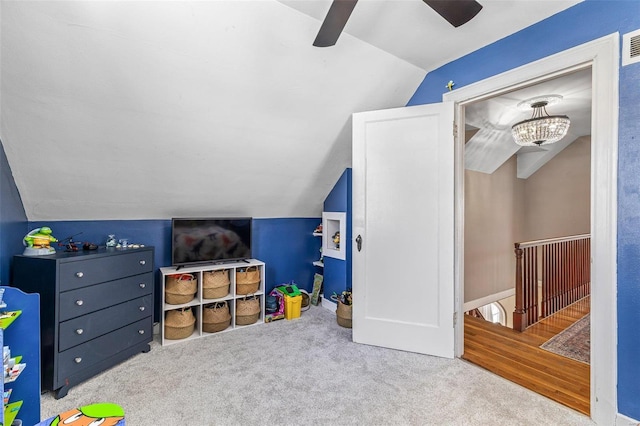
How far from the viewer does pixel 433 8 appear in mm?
1454

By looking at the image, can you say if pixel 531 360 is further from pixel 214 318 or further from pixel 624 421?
pixel 214 318

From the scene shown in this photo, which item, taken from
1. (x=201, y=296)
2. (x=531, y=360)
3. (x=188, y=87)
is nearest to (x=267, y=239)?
(x=201, y=296)

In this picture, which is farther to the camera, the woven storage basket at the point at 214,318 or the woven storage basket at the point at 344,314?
the woven storage basket at the point at 344,314

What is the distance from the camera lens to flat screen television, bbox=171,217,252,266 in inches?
116

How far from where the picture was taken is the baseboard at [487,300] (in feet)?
13.3

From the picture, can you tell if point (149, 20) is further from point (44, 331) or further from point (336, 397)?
point (336, 397)

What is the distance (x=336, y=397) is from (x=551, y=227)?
533 cm

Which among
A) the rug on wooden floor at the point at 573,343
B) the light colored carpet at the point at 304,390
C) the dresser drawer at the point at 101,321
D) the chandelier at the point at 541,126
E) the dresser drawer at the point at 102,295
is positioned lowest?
the rug on wooden floor at the point at 573,343

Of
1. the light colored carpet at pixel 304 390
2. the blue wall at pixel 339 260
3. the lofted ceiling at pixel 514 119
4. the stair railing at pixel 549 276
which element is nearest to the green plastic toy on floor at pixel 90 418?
the light colored carpet at pixel 304 390

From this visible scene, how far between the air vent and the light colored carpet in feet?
6.55

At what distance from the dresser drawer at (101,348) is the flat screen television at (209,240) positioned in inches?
26.3

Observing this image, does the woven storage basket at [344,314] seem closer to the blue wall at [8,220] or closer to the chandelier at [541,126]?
the chandelier at [541,126]

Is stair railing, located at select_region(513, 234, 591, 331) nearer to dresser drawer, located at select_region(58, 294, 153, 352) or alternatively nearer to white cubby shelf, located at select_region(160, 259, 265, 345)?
white cubby shelf, located at select_region(160, 259, 265, 345)

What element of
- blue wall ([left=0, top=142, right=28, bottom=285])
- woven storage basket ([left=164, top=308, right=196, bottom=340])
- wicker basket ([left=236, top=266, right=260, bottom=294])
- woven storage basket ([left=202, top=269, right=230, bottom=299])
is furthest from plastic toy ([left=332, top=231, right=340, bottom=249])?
blue wall ([left=0, top=142, right=28, bottom=285])
